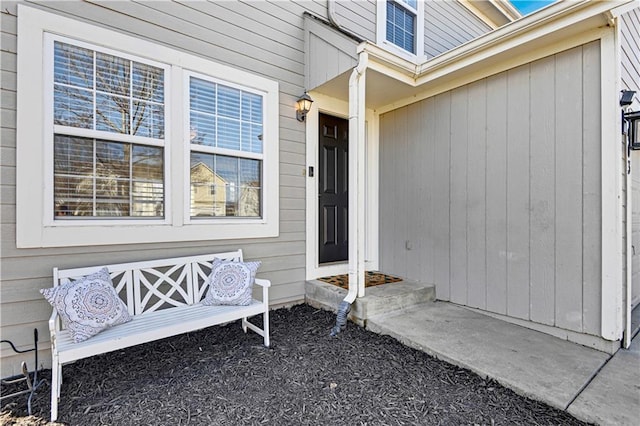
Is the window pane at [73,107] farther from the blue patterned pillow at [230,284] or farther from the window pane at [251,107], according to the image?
the blue patterned pillow at [230,284]

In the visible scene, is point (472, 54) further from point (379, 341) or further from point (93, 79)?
point (93, 79)

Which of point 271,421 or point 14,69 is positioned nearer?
point 271,421

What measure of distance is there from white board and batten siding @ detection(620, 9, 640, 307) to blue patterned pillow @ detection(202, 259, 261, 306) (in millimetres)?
3971

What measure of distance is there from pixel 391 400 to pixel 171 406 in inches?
52.4

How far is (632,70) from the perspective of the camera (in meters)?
3.32

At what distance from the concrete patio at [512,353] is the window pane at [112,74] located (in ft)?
8.83

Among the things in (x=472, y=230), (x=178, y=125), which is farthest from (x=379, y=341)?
(x=178, y=125)

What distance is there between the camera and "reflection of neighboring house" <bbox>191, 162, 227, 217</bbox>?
3.07 m

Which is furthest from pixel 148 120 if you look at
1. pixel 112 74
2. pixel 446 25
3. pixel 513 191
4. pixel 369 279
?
pixel 446 25

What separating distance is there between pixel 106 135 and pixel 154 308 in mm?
1467

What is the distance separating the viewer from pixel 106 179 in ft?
8.64

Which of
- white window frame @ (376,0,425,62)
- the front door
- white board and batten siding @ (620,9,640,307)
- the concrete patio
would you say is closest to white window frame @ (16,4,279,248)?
the front door

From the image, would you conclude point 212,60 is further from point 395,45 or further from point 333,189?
point 395,45

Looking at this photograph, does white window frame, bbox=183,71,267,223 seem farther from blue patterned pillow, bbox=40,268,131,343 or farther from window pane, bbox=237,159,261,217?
blue patterned pillow, bbox=40,268,131,343
